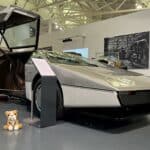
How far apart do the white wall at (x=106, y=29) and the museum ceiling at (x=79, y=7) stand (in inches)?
54.3

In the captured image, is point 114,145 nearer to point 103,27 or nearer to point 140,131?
point 140,131

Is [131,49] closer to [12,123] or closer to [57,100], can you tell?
[57,100]

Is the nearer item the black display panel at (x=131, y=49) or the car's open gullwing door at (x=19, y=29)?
the car's open gullwing door at (x=19, y=29)

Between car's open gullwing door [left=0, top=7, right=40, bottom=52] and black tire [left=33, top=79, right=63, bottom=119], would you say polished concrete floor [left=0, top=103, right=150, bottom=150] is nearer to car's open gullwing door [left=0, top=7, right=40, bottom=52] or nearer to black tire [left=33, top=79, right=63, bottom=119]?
black tire [left=33, top=79, right=63, bottom=119]

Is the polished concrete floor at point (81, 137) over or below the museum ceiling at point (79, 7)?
below

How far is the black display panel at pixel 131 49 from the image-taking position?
25.2ft

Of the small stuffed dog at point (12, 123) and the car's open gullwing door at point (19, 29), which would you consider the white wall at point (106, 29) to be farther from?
the small stuffed dog at point (12, 123)

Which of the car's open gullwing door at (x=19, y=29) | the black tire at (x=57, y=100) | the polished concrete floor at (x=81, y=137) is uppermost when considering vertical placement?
the car's open gullwing door at (x=19, y=29)

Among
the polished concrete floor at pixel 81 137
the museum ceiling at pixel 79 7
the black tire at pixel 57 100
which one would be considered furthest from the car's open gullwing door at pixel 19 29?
the museum ceiling at pixel 79 7

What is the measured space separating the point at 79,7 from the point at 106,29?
3675 millimetres

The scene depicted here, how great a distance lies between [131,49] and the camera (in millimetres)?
8102

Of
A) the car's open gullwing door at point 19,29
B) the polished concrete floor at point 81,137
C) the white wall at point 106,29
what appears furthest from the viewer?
the white wall at point 106,29

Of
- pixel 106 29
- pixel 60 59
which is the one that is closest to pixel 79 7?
pixel 106 29

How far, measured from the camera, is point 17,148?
2.13 m
